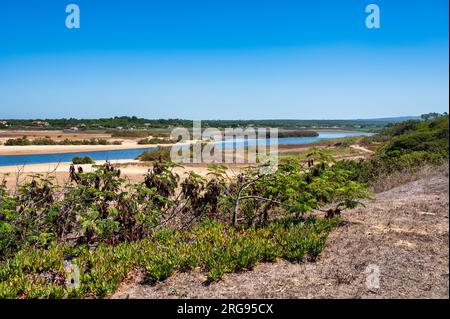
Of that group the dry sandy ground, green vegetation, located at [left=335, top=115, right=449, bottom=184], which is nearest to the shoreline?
green vegetation, located at [left=335, top=115, right=449, bottom=184]

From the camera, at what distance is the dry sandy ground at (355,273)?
14.6 feet

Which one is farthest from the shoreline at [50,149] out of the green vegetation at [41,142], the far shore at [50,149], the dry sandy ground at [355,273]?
the dry sandy ground at [355,273]

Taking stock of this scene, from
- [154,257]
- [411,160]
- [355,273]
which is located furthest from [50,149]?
[355,273]

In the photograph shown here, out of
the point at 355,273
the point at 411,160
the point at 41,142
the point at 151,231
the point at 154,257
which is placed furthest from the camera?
the point at 41,142

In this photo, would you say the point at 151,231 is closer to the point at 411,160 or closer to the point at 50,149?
the point at 411,160

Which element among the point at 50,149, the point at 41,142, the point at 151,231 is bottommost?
the point at 50,149

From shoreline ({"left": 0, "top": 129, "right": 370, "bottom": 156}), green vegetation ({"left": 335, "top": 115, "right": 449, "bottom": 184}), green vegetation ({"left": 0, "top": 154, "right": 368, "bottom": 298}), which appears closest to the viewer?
green vegetation ({"left": 0, "top": 154, "right": 368, "bottom": 298})

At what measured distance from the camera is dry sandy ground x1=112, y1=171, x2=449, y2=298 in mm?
4461

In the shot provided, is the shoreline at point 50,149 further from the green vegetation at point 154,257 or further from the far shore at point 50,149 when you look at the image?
the green vegetation at point 154,257

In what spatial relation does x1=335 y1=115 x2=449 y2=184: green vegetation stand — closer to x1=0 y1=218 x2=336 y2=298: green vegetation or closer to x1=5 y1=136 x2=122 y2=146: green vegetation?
x1=0 y1=218 x2=336 y2=298: green vegetation

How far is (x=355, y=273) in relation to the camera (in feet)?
16.0
